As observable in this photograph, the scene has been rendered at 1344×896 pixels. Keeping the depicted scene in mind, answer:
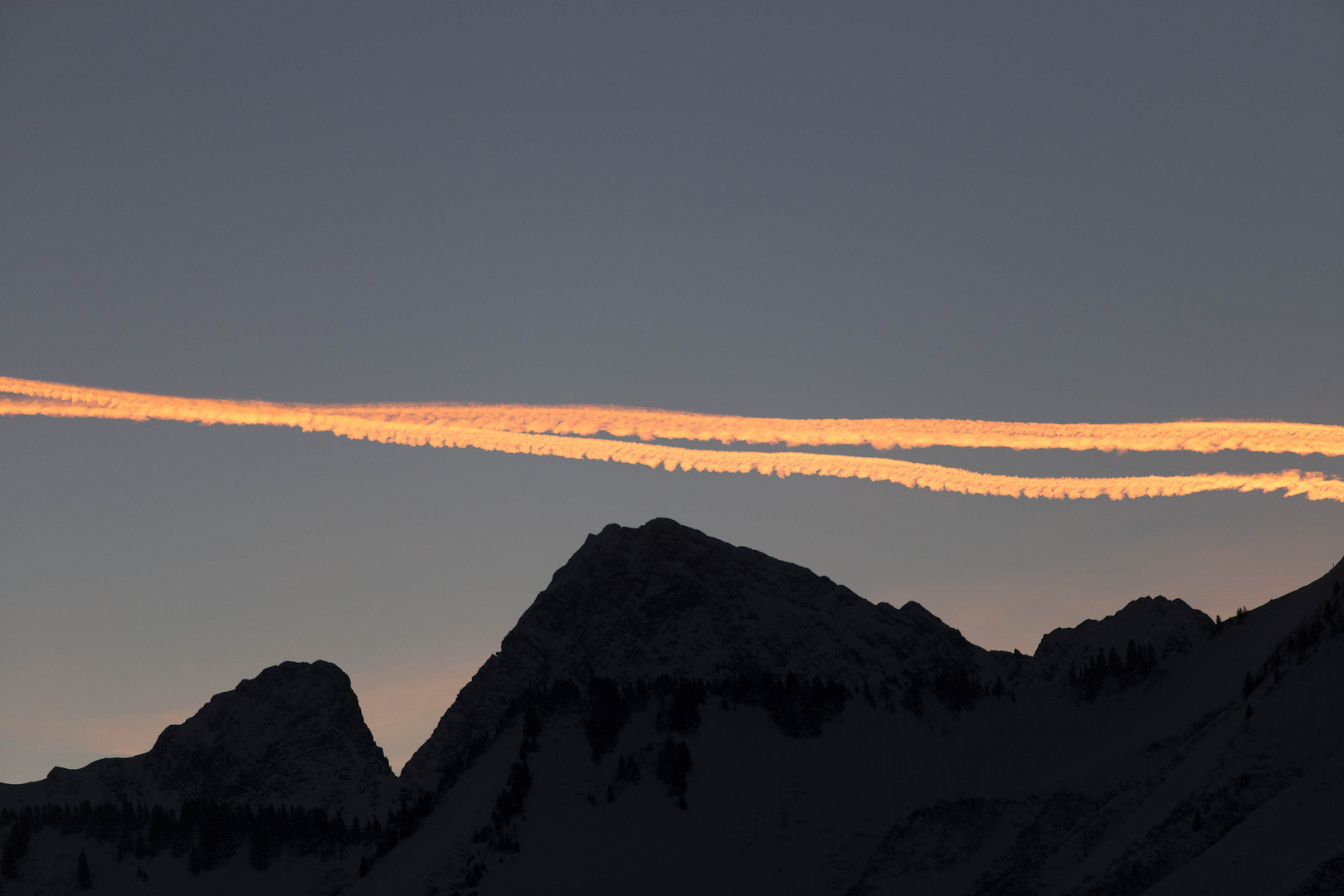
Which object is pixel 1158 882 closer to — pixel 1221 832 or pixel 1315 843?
pixel 1221 832

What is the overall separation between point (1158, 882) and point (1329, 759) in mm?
27657

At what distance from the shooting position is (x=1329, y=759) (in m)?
188

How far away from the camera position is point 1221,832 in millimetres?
199375

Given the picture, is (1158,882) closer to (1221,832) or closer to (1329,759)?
(1221,832)

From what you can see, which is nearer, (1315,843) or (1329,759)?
(1315,843)

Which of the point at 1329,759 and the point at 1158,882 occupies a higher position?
the point at 1329,759

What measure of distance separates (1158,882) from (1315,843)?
93.9ft

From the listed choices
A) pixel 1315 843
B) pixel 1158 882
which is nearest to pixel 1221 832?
pixel 1158 882

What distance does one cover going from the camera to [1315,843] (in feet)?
554

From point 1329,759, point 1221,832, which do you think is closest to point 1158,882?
point 1221,832

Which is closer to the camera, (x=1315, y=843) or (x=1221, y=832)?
(x=1315, y=843)

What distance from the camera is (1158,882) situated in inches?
7584

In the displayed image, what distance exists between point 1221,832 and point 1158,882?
13.9 meters
